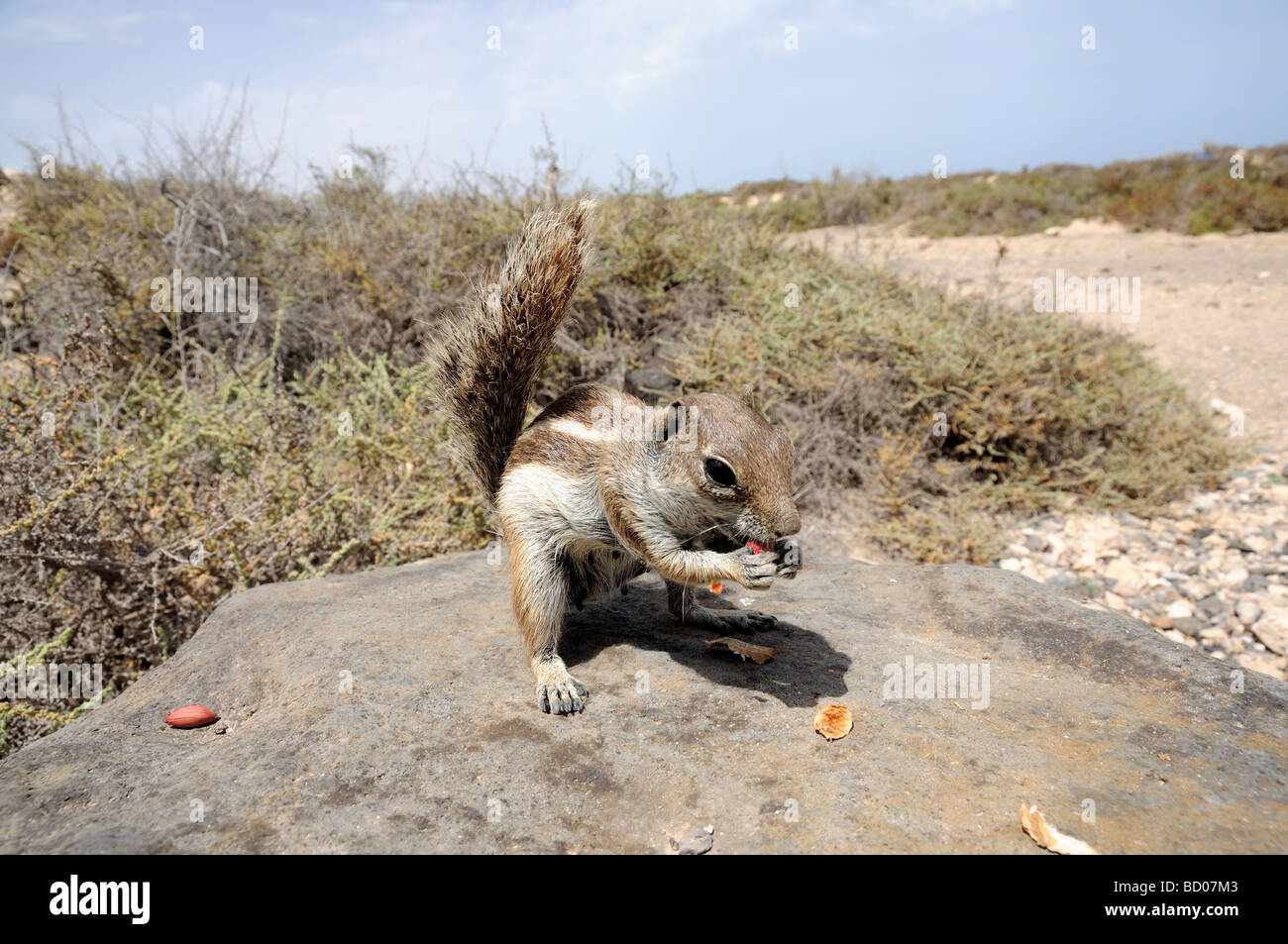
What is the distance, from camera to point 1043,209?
71.1ft

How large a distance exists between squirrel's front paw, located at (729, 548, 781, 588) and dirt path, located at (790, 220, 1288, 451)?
23.1ft

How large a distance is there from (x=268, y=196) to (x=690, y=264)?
5594 mm

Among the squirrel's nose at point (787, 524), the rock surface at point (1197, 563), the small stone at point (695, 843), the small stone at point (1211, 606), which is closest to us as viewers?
the small stone at point (695, 843)

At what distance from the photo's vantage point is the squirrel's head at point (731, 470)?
2.76 meters

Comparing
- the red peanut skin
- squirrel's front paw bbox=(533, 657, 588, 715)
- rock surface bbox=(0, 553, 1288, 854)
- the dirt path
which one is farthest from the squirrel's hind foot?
the dirt path

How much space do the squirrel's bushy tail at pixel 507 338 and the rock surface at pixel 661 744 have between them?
918 millimetres

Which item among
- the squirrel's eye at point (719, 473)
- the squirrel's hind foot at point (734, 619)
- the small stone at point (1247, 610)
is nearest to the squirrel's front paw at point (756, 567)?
the squirrel's eye at point (719, 473)

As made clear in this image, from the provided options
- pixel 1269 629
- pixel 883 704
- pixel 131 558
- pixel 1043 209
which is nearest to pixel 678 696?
pixel 883 704

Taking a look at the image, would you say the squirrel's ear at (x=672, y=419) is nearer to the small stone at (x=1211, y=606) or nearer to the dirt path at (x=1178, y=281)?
the small stone at (x=1211, y=606)

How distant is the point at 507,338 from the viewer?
322 cm

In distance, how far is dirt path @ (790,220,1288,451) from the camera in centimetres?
941

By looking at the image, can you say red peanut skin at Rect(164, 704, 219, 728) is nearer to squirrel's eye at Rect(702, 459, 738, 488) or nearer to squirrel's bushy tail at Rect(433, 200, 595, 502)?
squirrel's bushy tail at Rect(433, 200, 595, 502)

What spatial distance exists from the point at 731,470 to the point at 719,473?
0.22ft
